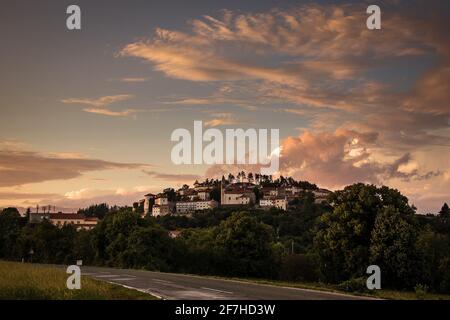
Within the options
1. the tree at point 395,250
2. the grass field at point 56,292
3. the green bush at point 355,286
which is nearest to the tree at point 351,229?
the tree at point 395,250

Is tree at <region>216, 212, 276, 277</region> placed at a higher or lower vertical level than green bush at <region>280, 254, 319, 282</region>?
higher

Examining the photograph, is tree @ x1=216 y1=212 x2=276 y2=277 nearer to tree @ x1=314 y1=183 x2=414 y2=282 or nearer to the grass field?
tree @ x1=314 y1=183 x2=414 y2=282

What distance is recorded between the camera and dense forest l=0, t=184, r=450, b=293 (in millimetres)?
37156

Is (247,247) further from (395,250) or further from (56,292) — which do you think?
(56,292)

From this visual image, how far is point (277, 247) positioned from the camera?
2303 inches

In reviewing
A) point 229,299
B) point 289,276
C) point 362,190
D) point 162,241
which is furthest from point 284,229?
point 229,299

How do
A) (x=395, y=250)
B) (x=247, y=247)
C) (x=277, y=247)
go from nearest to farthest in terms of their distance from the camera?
(x=395, y=250), (x=247, y=247), (x=277, y=247)

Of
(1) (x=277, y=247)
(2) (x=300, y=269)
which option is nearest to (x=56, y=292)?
(1) (x=277, y=247)

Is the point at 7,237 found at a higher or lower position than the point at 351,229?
lower

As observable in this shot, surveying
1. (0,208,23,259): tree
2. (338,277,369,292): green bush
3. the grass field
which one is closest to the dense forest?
(338,277,369,292): green bush

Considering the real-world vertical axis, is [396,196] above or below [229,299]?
above
